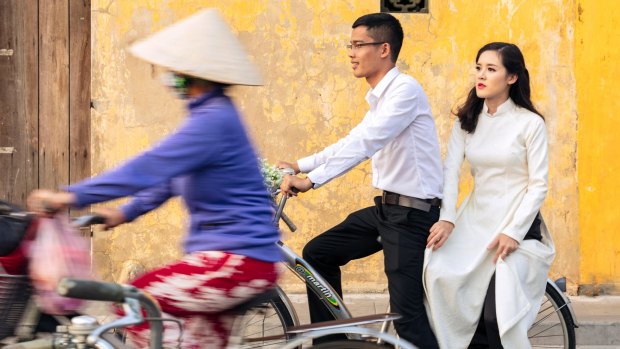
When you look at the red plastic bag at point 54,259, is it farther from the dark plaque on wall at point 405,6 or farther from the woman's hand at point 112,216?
the dark plaque on wall at point 405,6

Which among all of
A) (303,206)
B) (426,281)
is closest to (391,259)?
(426,281)

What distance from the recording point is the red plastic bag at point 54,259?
342 centimetres

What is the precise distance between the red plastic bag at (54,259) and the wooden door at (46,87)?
181 inches

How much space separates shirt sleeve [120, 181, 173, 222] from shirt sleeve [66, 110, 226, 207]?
39 cm

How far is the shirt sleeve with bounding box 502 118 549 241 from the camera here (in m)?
5.16

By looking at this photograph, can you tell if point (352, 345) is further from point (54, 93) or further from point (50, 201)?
point (54, 93)

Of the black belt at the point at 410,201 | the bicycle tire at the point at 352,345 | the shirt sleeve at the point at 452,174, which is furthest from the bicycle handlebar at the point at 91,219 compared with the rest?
the shirt sleeve at the point at 452,174

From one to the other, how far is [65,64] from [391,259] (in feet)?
12.1

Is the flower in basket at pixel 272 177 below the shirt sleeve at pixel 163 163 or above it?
below

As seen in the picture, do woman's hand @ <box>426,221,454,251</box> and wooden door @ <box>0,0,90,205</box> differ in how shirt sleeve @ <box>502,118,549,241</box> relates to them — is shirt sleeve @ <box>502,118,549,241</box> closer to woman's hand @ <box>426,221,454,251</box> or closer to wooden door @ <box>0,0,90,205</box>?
woman's hand @ <box>426,221,454,251</box>

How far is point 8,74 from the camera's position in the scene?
8062mm

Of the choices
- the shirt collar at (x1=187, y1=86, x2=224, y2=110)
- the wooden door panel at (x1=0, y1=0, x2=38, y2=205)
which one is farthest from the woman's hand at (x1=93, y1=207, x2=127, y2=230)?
the wooden door panel at (x1=0, y1=0, x2=38, y2=205)

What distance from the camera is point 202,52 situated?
11.6ft

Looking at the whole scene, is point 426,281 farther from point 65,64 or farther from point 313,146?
point 65,64
